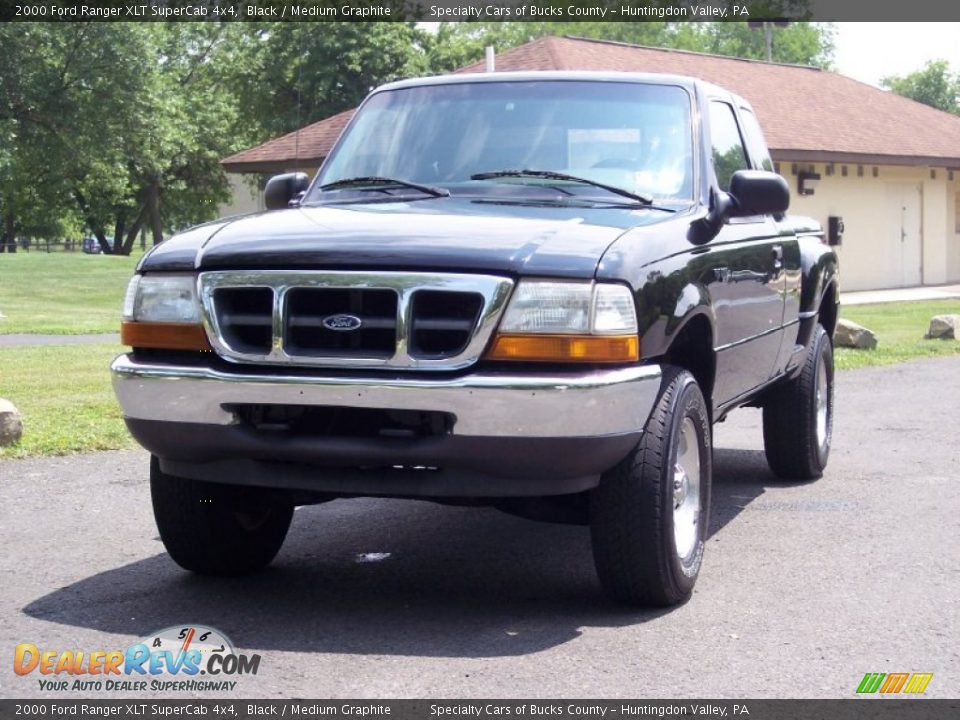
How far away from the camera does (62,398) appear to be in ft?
39.5

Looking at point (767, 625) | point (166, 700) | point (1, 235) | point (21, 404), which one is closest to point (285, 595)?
point (166, 700)

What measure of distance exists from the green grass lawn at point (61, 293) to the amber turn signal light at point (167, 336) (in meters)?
16.7

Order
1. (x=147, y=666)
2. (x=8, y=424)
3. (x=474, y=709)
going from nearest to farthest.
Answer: (x=474, y=709) → (x=147, y=666) → (x=8, y=424)

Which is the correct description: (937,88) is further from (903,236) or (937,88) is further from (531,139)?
(531,139)

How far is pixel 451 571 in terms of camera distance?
6078 millimetres

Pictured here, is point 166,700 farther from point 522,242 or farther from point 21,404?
point 21,404

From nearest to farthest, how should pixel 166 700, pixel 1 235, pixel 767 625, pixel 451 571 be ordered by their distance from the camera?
pixel 166 700 < pixel 767 625 < pixel 451 571 < pixel 1 235

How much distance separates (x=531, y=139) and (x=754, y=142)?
2.01 m

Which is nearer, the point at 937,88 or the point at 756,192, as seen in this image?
the point at 756,192

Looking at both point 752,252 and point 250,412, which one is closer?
point 250,412

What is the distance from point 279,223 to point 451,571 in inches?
64.9

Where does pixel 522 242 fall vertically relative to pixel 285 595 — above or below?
above

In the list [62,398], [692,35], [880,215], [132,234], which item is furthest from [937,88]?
[62,398]

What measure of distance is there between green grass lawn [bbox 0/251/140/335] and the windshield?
51.4 feet
